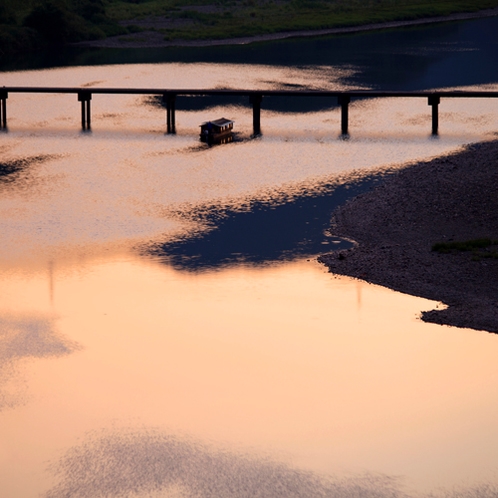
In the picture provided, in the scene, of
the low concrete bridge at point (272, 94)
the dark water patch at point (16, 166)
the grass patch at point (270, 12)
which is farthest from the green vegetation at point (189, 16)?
the dark water patch at point (16, 166)

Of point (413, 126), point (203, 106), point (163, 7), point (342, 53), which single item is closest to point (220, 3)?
point (163, 7)

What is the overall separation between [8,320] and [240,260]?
24.6ft

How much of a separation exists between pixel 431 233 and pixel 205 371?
11765mm

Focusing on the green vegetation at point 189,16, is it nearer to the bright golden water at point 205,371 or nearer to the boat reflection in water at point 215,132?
the boat reflection in water at point 215,132

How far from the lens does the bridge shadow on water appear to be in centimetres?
3042

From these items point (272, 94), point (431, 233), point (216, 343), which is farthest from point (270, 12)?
point (216, 343)

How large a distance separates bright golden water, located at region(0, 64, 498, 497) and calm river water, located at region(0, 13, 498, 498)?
0.05 m

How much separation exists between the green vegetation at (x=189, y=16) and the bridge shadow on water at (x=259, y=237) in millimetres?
58466

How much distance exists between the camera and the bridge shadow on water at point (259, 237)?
3042cm

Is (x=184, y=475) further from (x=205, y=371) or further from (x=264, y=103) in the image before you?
(x=264, y=103)

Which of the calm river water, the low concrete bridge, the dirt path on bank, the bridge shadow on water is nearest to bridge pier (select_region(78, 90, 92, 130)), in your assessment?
the low concrete bridge

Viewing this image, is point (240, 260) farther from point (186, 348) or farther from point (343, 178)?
point (343, 178)

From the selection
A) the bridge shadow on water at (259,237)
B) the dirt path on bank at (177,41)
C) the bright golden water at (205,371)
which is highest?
the dirt path on bank at (177,41)

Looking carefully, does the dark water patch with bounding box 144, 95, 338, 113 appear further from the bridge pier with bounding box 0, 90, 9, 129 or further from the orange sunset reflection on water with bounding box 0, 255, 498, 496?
the orange sunset reflection on water with bounding box 0, 255, 498, 496
